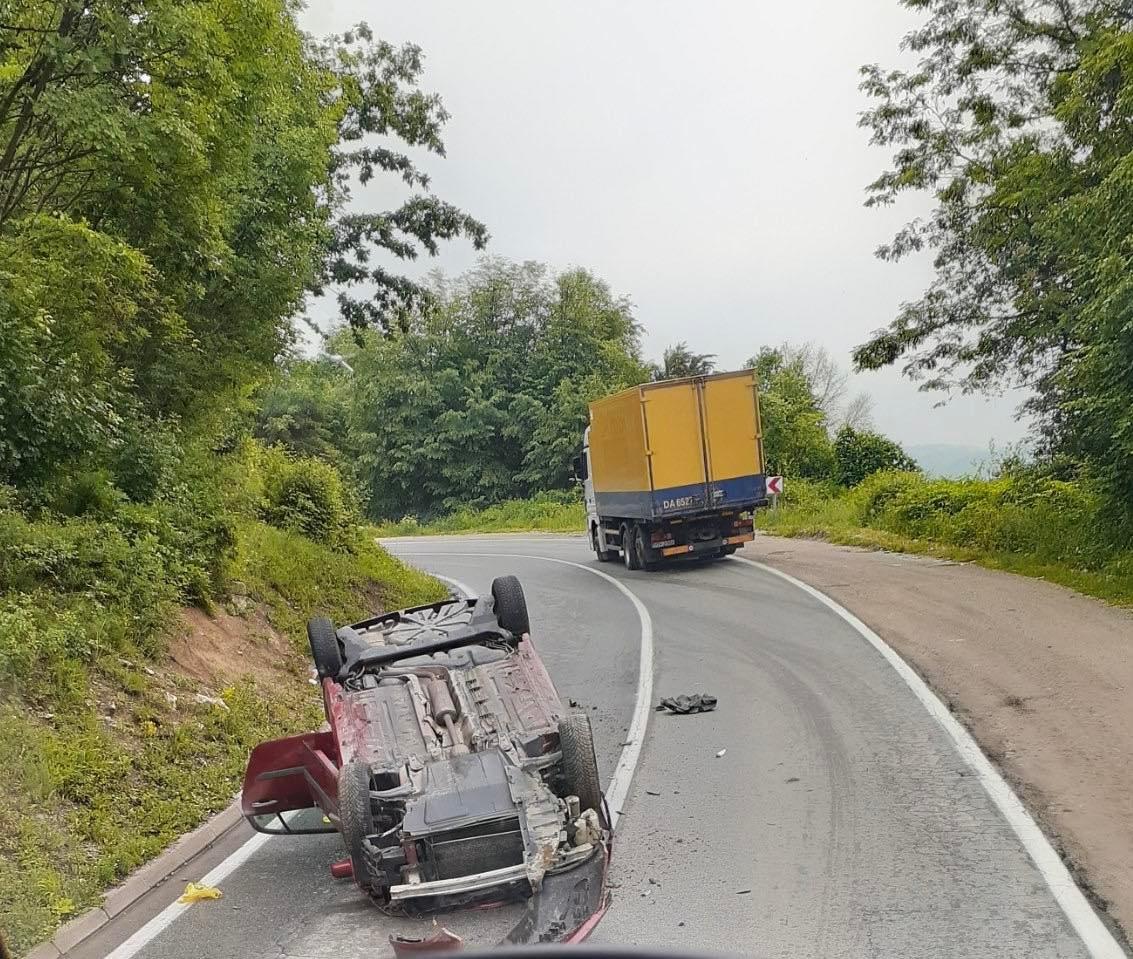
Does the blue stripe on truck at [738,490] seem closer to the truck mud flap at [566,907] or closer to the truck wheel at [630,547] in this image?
the truck wheel at [630,547]

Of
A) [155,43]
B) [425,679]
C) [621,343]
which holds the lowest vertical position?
[425,679]

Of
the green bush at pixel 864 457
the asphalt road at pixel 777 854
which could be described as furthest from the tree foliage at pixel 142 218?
the green bush at pixel 864 457

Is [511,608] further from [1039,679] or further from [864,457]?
[864,457]

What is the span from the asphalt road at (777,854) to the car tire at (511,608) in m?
1.46

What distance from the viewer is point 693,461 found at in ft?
65.9

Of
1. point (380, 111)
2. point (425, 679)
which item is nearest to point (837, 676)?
point (425, 679)

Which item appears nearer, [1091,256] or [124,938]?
[124,938]

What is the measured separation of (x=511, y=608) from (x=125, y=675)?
13.9ft

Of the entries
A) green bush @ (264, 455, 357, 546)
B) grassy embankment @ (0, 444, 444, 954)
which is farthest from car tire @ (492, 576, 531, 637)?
green bush @ (264, 455, 357, 546)

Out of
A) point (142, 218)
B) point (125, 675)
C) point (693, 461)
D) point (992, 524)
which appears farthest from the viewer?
point (693, 461)

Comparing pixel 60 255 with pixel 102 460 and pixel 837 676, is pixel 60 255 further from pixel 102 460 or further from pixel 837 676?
pixel 837 676

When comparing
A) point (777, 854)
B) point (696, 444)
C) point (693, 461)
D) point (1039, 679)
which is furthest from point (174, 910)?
point (696, 444)

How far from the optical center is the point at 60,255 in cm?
973

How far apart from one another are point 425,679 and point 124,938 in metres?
2.14
